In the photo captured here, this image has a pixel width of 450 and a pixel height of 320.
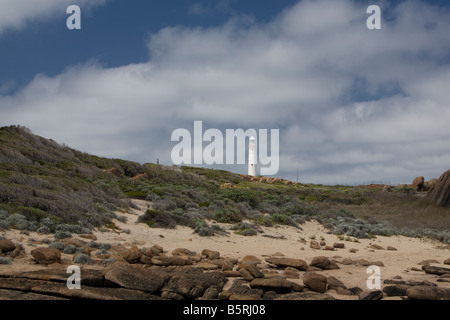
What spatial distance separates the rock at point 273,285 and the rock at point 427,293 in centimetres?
234

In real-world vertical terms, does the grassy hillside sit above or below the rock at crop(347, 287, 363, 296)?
above

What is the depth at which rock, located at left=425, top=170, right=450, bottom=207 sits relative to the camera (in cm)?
2750

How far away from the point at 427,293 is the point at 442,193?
23716 mm

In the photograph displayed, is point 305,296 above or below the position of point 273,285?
below

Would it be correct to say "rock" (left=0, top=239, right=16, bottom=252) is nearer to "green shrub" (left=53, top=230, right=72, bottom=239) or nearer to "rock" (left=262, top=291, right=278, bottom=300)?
"green shrub" (left=53, top=230, right=72, bottom=239)

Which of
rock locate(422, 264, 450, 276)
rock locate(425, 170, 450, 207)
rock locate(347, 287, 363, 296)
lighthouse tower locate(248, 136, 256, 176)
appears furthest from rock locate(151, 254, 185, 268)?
lighthouse tower locate(248, 136, 256, 176)

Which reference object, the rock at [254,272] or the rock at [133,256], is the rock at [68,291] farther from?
the rock at [133,256]

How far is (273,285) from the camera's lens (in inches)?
305

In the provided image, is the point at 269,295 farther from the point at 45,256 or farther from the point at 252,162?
the point at 252,162

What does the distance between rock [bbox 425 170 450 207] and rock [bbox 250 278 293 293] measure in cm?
2435

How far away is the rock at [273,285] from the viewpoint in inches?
305

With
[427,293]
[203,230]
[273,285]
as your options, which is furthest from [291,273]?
[203,230]
